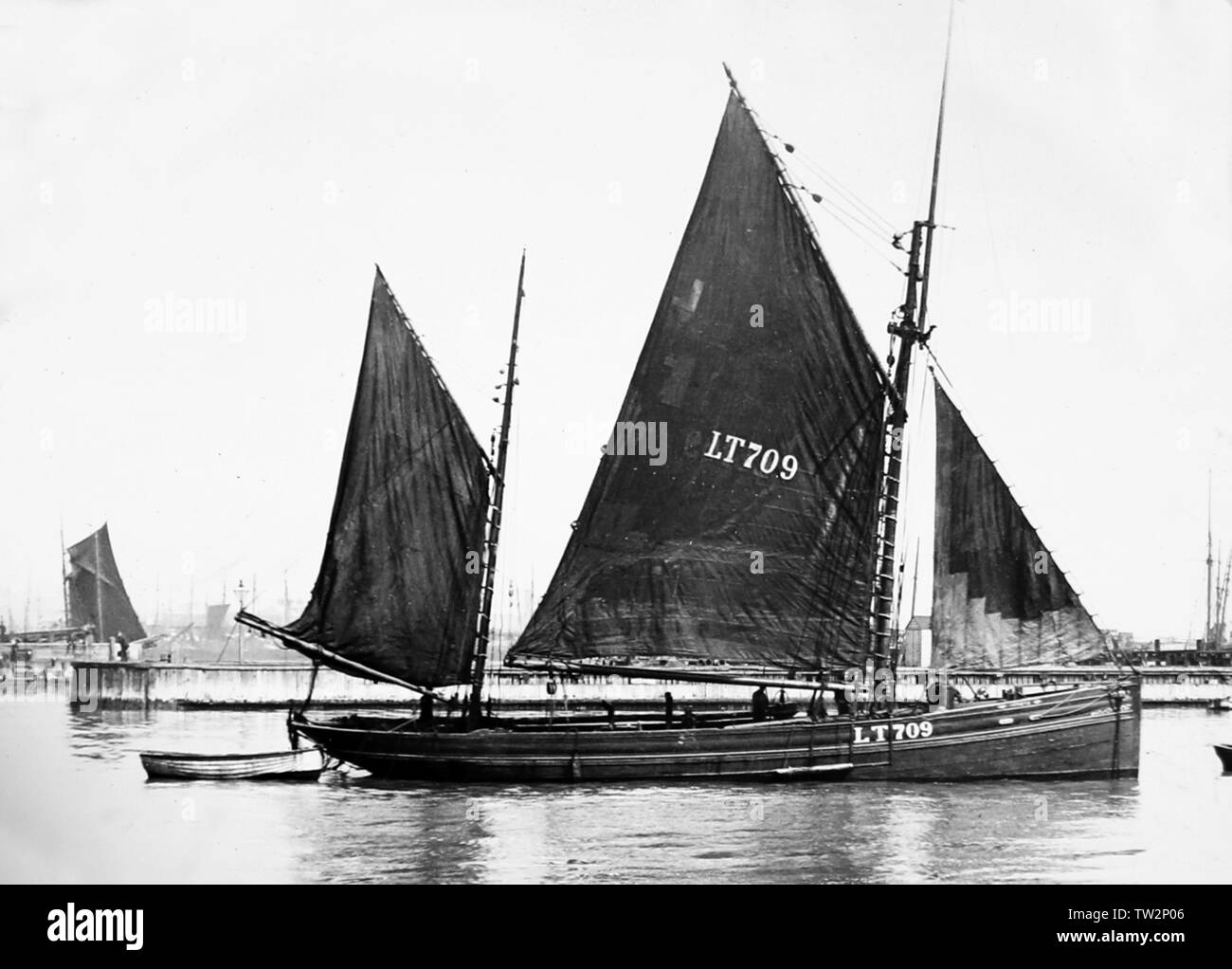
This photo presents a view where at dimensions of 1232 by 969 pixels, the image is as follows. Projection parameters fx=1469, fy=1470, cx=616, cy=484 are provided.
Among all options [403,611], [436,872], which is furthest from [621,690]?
[436,872]

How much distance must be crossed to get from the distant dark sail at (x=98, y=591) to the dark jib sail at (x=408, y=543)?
2888 mm

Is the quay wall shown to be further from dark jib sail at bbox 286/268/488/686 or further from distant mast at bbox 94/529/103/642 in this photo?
distant mast at bbox 94/529/103/642

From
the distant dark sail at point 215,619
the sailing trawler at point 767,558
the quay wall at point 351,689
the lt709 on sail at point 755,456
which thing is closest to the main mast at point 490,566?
the sailing trawler at point 767,558

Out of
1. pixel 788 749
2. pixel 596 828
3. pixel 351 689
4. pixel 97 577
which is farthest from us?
pixel 351 689

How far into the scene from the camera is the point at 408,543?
24453 mm

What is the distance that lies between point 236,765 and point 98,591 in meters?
4.15

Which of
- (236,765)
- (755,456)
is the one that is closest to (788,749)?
(755,456)

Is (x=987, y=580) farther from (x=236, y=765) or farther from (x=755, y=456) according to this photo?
(x=236, y=765)

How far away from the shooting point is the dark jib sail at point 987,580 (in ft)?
74.1

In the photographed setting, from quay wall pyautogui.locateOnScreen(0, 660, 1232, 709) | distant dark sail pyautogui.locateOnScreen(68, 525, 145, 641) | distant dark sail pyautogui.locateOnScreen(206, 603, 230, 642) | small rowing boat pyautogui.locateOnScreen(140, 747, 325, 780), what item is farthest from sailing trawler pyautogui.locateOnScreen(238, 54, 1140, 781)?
quay wall pyautogui.locateOnScreen(0, 660, 1232, 709)

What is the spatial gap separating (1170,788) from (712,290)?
10.6 metres

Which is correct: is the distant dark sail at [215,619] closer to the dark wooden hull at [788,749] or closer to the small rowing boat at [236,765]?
the small rowing boat at [236,765]

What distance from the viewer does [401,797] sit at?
2183cm
